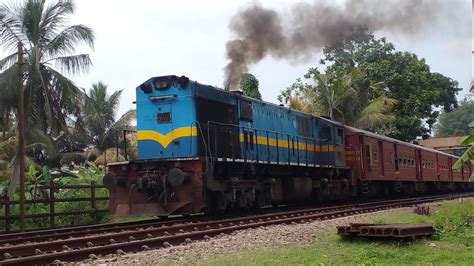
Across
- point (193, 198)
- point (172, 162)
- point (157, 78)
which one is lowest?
point (193, 198)

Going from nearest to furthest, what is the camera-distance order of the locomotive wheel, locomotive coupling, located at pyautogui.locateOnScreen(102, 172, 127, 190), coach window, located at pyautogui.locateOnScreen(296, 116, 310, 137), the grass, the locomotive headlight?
the grass → locomotive coupling, located at pyautogui.locateOnScreen(102, 172, 127, 190) → the locomotive wheel → the locomotive headlight → coach window, located at pyautogui.locateOnScreen(296, 116, 310, 137)

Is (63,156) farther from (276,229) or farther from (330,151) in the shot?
(276,229)

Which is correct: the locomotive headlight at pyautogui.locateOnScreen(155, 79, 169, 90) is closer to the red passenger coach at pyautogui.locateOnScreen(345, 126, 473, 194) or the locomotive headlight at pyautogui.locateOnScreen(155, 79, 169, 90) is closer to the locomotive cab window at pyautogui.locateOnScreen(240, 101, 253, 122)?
the locomotive cab window at pyautogui.locateOnScreen(240, 101, 253, 122)

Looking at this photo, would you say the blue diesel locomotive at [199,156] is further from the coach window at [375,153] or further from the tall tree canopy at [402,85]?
the tall tree canopy at [402,85]

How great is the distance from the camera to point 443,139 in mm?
54938

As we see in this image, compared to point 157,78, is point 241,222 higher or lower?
lower

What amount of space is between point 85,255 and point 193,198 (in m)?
4.84

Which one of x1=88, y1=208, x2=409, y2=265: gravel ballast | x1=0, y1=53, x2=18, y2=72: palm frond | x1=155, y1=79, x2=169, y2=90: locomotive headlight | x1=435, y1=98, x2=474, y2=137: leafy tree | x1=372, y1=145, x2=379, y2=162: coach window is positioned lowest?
x1=88, y1=208, x2=409, y2=265: gravel ballast

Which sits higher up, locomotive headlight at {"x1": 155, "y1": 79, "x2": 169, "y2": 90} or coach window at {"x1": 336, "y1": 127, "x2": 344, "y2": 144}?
locomotive headlight at {"x1": 155, "y1": 79, "x2": 169, "y2": 90}

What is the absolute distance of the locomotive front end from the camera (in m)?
12.6

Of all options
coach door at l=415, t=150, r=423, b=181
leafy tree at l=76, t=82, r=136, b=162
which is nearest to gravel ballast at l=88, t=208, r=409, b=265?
coach door at l=415, t=150, r=423, b=181

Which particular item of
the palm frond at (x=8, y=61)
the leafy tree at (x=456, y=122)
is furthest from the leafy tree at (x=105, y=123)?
the leafy tree at (x=456, y=122)

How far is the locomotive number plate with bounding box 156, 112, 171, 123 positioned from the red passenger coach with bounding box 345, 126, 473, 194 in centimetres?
964

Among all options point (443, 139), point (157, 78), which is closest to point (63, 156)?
point (157, 78)
